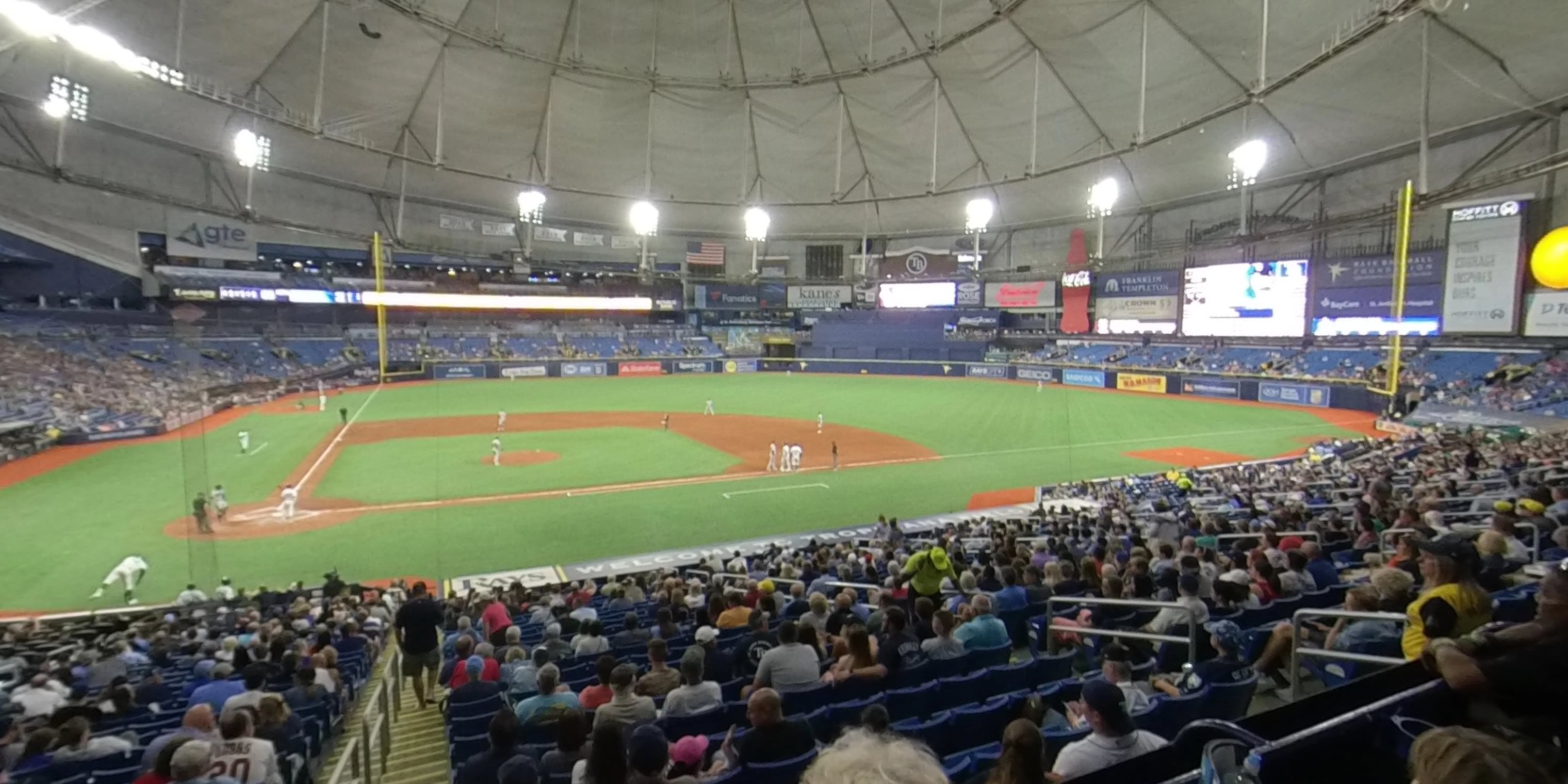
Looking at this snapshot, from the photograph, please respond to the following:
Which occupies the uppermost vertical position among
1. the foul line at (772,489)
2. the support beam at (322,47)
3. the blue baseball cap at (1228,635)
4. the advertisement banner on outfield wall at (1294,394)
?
the support beam at (322,47)

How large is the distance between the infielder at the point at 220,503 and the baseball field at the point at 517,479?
25 centimetres

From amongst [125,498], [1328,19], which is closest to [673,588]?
[125,498]

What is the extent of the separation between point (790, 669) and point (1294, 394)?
1860 inches

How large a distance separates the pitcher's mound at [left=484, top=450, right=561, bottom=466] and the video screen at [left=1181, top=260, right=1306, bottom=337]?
42639 millimetres

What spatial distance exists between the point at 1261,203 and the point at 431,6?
53.3 metres

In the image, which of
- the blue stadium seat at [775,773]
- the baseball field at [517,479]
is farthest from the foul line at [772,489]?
the blue stadium seat at [775,773]

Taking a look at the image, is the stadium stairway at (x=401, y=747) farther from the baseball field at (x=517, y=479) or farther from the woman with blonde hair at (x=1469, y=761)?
the baseball field at (x=517, y=479)

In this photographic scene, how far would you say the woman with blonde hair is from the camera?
1.66 meters

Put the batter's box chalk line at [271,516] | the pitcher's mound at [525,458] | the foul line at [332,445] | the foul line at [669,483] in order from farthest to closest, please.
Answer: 1. the pitcher's mound at [525,458]
2. the foul line at [332,445]
3. the foul line at [669,483]
4. the batter's box chalk line at [271,516]

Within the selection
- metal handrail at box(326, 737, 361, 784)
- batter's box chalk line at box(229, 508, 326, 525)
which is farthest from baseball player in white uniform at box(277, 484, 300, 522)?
metal handrail at box(326, 737, 361, 784)

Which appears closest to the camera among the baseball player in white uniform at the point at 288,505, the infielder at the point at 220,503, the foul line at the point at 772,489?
the infielder at the point at 220,503

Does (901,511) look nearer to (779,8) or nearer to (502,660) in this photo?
(502,660)

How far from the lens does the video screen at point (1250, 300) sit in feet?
146

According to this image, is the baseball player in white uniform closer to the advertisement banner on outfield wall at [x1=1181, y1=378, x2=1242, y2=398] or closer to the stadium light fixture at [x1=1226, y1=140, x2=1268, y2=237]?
the stadium light fixture at [x1=1226, y1=140, x2=1268, y2=237]
